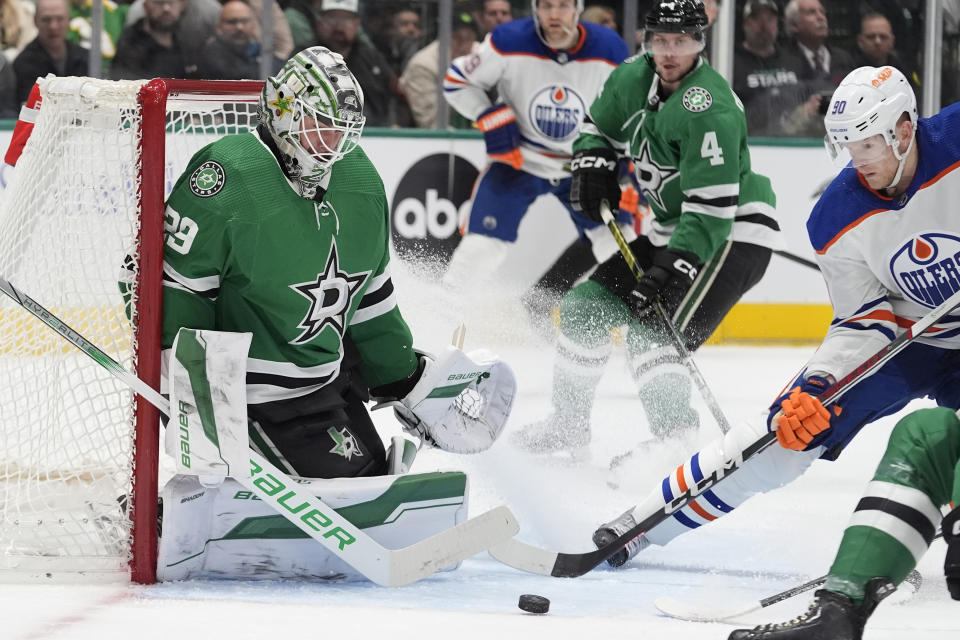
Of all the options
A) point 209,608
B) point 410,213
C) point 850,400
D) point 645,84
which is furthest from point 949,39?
point 209,608

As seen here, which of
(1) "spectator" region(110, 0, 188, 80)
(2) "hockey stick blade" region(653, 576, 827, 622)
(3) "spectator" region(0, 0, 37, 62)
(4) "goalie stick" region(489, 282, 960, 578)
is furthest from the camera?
(1) "spectator" region(110, 0, 188, 80)

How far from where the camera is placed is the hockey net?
7.64 feet

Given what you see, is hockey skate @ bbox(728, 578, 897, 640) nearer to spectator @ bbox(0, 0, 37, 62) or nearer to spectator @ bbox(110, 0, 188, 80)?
spectator @ bbox(110, 0, 188, 80)

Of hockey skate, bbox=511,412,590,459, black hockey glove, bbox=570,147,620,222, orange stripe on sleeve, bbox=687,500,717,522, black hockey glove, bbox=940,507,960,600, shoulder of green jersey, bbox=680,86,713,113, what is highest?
shoulder of green jersey, bbox=680,86,713,113

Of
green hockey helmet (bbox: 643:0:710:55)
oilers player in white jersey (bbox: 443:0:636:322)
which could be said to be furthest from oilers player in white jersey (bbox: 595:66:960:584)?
oilers player in white jersey (bbox: 443:0:636:322)

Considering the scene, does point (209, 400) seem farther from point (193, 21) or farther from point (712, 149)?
point (193, 21)

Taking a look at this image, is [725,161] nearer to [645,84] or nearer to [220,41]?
[645,84]

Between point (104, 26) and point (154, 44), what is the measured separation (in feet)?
0.68

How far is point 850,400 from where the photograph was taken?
2514 millimetres

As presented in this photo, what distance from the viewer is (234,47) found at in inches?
217

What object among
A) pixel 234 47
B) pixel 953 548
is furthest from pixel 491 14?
pixel 953 548

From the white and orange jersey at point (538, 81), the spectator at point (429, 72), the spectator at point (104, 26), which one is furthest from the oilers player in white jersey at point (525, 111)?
the spectator at point (104, 26)

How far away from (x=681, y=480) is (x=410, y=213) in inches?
130

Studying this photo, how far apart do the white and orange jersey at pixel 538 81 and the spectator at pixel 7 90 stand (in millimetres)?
1722
